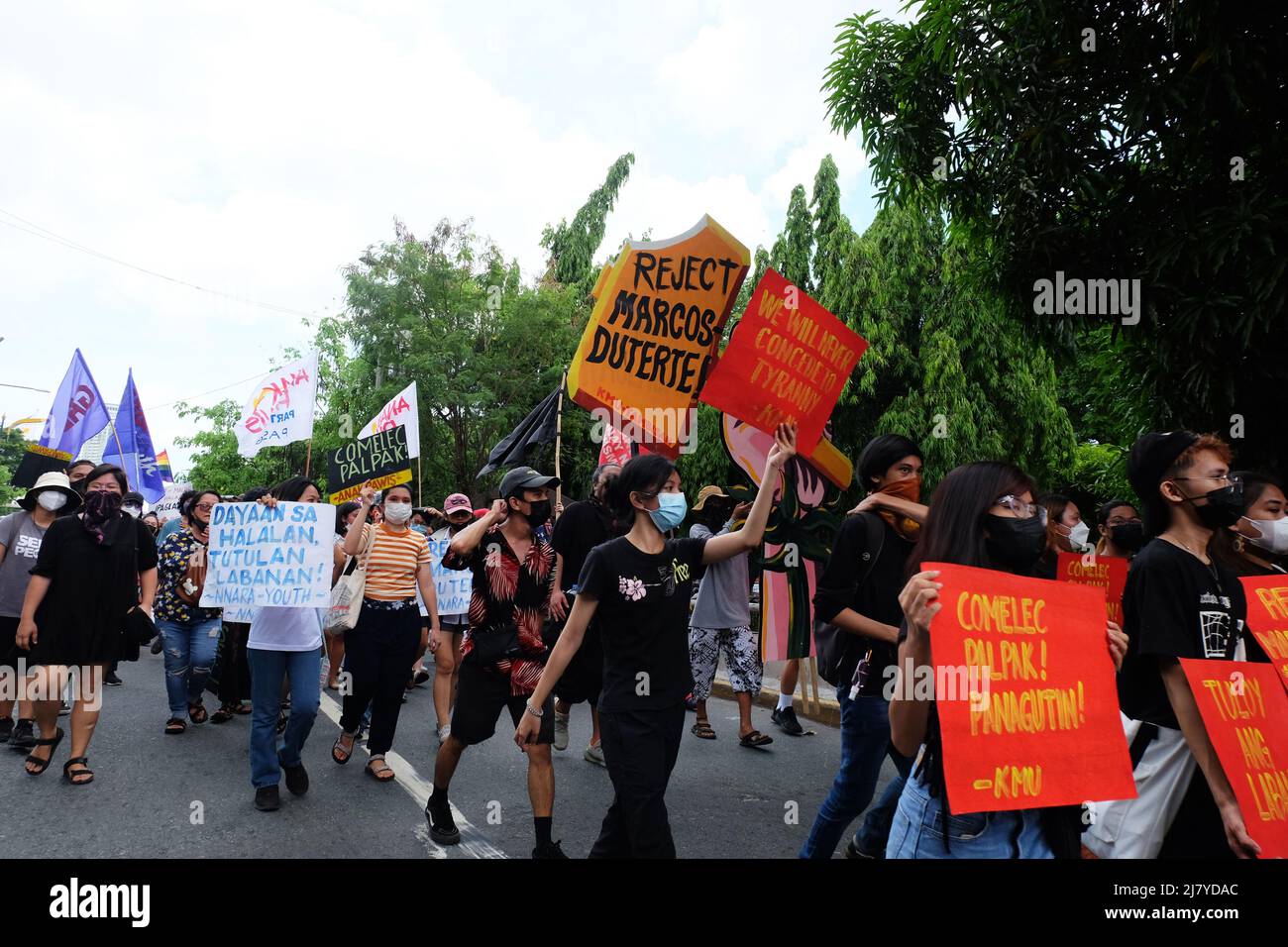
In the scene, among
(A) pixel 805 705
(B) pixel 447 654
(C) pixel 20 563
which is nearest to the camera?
(C) pixel 20 563

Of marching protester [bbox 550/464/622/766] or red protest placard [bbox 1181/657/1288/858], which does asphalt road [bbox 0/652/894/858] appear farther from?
red protest placard [bbox 1181/657/1288/858]

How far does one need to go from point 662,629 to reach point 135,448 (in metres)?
13.8

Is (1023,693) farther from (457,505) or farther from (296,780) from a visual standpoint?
(457,505)

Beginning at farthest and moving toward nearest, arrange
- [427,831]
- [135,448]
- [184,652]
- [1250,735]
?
[135,448]
[184,652]
[427,831]
[1250,735]

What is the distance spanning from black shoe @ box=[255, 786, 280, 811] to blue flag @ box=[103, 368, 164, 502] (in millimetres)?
10974

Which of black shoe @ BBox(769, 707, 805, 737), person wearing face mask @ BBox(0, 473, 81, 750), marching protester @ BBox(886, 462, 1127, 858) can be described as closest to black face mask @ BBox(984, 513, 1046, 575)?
marching protester @ BBox(886, 462, 1127, 858)

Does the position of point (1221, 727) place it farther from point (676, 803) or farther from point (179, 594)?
point (179, 594)

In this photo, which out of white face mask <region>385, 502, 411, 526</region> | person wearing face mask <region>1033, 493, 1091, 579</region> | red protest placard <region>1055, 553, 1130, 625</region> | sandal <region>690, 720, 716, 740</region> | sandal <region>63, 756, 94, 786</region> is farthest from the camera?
sandal <region>690, 720, 716, 740</region>

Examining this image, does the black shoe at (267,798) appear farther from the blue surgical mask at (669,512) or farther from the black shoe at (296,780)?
the blue surgical mask at (669,512)

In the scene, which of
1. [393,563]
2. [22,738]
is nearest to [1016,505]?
[393,563]

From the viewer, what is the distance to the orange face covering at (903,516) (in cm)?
354

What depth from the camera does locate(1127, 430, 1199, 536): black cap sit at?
273 cm

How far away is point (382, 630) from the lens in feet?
19.8

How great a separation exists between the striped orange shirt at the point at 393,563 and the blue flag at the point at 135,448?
32.7 ft
